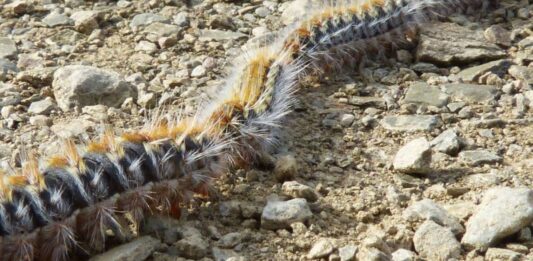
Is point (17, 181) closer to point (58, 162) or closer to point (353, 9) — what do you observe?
point (58, 162)

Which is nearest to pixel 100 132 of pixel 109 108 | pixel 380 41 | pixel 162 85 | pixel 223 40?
pixel 109 108

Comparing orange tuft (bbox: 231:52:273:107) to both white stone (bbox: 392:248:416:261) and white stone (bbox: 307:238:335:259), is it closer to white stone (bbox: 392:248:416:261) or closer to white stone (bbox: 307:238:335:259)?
white stone (bbox: 307:238:335:259)

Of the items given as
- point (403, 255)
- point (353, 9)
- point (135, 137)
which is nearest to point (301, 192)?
point (403, 255)

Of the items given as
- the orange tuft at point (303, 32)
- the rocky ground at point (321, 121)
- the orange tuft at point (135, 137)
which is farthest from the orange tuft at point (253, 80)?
the orange tuft at point (135, 137)

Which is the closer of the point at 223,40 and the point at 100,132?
the point at 100,132

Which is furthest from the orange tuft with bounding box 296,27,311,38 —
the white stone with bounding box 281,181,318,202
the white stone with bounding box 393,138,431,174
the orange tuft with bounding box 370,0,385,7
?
the white stone with bounding box 281,181,318,202

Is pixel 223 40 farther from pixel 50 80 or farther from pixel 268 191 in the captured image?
pixel 268 191
